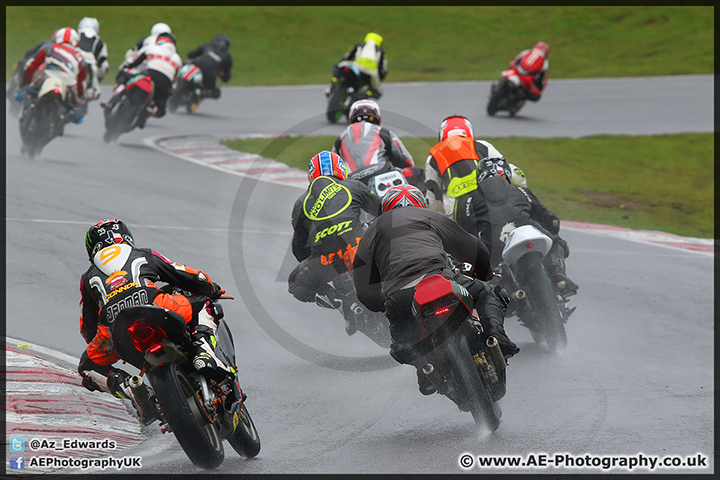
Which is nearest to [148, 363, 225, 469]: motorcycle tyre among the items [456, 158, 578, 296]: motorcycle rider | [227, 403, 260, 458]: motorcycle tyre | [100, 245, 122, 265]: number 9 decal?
[227, 403, 260, 458]: motorcycle tyre

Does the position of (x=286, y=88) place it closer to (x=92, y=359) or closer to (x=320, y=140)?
(x=320, y=140)

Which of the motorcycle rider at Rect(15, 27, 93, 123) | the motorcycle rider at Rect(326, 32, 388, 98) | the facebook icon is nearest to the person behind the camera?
the facebook icon

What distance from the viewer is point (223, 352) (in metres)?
5.22

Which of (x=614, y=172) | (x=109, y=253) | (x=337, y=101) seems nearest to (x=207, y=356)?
(x=109, y=253)

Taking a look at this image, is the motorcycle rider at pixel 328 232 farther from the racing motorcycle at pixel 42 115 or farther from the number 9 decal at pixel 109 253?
the racing motorcycle at pixel 42 115

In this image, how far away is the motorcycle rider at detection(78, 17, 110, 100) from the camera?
48.2ft

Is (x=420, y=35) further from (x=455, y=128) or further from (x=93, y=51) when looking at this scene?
(x=455, y=128)

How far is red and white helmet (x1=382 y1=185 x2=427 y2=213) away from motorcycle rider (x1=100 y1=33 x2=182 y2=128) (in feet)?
33.1

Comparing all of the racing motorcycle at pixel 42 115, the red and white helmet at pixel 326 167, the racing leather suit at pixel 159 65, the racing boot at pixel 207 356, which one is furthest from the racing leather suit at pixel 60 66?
the racing boot at pixel 207 356

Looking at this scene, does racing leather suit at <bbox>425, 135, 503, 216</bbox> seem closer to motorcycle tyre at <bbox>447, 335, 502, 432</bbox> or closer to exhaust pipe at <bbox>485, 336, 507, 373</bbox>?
exhaust pipe at <bbox>485, 336, 507, 373</bbox>

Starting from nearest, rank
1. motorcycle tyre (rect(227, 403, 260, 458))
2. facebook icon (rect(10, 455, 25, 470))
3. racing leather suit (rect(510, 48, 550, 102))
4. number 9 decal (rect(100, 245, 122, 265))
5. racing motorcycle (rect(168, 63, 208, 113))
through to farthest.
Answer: facebook icon (rect(10, 455, 25, 470))
motorcycle tyre (rect(227, 403, 260, 458))
number 9 decal (rect(100, 245, 122, 265))
racing motorcycle (rect(168, 63, 208, 113))
racing leather suit (rect(510, 48, 550, 102))

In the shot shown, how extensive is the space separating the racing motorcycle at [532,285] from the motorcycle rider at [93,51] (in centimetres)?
993

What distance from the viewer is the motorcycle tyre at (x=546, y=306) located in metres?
6.85

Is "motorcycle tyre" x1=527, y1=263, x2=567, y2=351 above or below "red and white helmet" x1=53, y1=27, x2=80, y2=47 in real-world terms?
below
